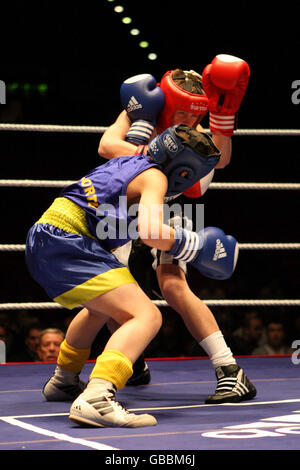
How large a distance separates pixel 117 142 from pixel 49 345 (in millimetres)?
1040

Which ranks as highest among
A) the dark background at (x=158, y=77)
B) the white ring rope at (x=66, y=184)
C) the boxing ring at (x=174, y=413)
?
the dark background at (x=158, y=77)

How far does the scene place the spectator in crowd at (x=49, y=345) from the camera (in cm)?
294

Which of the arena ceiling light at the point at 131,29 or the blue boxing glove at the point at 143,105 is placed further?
the arena ceiling light at the point at 131,29

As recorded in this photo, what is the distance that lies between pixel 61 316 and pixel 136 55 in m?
1.98

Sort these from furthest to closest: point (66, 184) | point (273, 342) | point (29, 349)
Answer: point (273, 342) < point (29, 349) < point (66, 184)

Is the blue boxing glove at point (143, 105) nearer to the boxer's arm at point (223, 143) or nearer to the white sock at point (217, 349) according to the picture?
the boxer's arm at point (223, 143)

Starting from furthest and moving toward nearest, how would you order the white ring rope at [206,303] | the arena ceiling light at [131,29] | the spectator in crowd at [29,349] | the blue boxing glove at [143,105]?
the arena ceiling light at [131,29], the spectator in crowd at [29,349], the white ring rope at [206,303], the blue boxing glove at [143,105]

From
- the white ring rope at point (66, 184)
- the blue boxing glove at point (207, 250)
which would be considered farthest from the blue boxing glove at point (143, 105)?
the blue boxing glove at point (207, 250)

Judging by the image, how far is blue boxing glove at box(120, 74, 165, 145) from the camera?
2.21 meters

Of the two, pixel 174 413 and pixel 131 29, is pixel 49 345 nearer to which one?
pixel 174 413

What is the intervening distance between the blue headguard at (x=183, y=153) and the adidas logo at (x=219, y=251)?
200 millimetres

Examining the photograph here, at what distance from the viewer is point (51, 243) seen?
5.82ft

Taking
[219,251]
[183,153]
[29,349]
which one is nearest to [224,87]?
[183,153]

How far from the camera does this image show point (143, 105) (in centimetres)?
221
